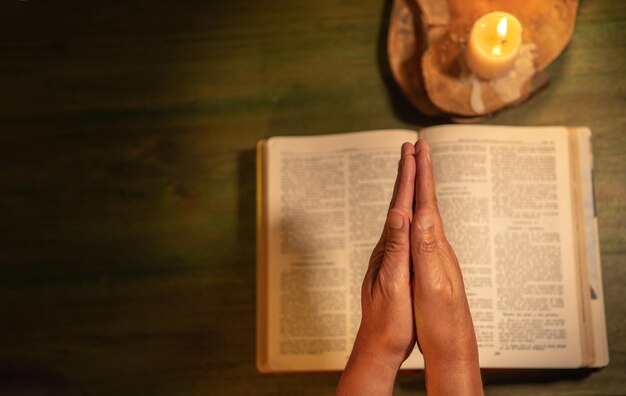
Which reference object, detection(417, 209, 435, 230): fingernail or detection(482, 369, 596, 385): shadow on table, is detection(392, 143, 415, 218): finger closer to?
detection(417, 209, 435, 230): fingernail

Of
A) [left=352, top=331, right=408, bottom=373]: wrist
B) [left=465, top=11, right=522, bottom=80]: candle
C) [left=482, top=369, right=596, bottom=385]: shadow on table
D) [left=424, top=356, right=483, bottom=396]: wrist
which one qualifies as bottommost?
[left=482, top=369, right=596, bottom=385]: shadow on table

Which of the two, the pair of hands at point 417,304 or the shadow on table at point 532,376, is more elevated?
the pair of hands at point 417,304

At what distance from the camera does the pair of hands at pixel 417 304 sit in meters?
0.66

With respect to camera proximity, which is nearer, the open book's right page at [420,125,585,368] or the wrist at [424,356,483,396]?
the wrist at [424,356,483,396]

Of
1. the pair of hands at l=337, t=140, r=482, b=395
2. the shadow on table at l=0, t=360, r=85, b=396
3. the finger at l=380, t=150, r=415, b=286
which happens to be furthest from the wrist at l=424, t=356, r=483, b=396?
the shadow on table at l=0, t=360, r=85, b=396

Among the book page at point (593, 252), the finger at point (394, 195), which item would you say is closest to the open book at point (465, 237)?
the book page at point (593, 252)

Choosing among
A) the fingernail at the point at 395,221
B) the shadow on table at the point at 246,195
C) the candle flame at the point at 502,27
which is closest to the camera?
the fingernail at the point at 395,221

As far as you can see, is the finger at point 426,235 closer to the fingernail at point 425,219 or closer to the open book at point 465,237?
the fingernail at point 425,219

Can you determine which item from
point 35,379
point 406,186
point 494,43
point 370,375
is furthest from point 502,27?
point 35,379

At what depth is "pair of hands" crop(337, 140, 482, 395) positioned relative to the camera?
0.66 metres

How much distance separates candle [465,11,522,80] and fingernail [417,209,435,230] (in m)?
0.26

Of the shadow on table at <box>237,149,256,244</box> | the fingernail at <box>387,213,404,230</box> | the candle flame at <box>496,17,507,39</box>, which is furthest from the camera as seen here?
the shadow on table at <box>237,149,256,244</box>

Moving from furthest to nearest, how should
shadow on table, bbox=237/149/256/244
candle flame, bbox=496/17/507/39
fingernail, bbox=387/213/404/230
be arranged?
shadow on table, bbox=237/149/256/244 → candle flame, bbox=496/17/507/39 → fingernail, bbox=387/213/404/230

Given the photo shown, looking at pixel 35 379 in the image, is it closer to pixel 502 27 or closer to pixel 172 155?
pixel 172 155
